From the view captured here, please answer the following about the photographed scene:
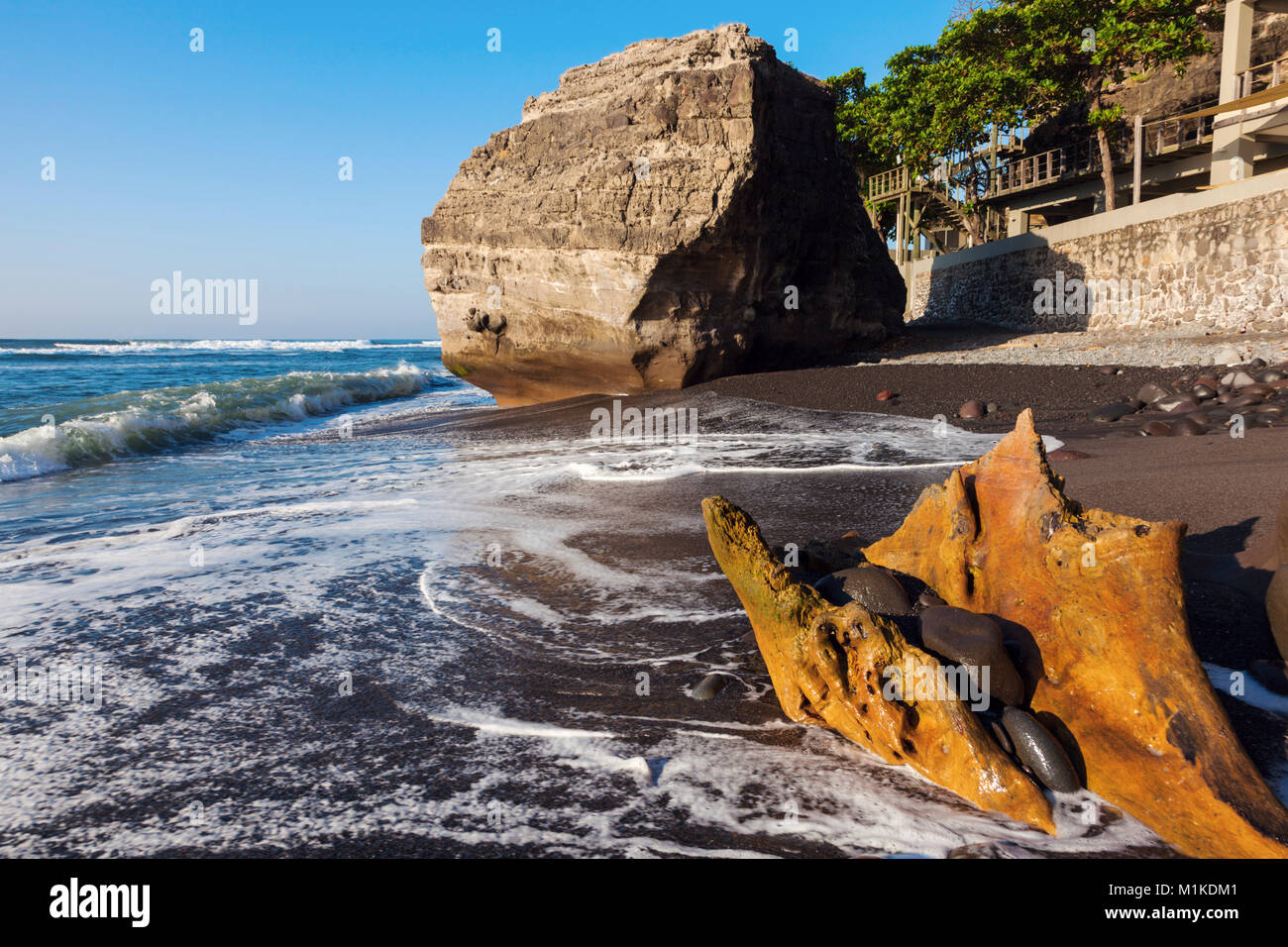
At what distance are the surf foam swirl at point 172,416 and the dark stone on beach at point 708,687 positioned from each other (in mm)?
9340

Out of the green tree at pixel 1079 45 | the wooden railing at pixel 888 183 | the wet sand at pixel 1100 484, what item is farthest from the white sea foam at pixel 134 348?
the wet sand at pixel 1100 484

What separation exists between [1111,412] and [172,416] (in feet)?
44.5

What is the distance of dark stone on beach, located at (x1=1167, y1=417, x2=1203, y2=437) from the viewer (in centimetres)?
712

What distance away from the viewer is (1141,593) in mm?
2588

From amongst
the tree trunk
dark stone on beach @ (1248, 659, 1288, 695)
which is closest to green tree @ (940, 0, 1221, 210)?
the tree trunk

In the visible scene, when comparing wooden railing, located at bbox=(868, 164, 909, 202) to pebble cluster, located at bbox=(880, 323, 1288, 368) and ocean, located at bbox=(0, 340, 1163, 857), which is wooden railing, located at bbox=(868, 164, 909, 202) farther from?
ocean, located at bbox=(0, 340, 1163, 857)

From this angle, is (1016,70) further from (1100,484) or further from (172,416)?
(172,416)

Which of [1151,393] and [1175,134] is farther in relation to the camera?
[1175,134]

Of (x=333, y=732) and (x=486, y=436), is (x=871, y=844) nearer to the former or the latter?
(x=333, y=732)

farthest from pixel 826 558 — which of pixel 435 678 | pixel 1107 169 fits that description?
pixel 1107 169

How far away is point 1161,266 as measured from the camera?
53.6 ft

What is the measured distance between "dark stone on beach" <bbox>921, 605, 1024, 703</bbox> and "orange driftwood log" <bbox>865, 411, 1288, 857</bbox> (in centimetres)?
13
